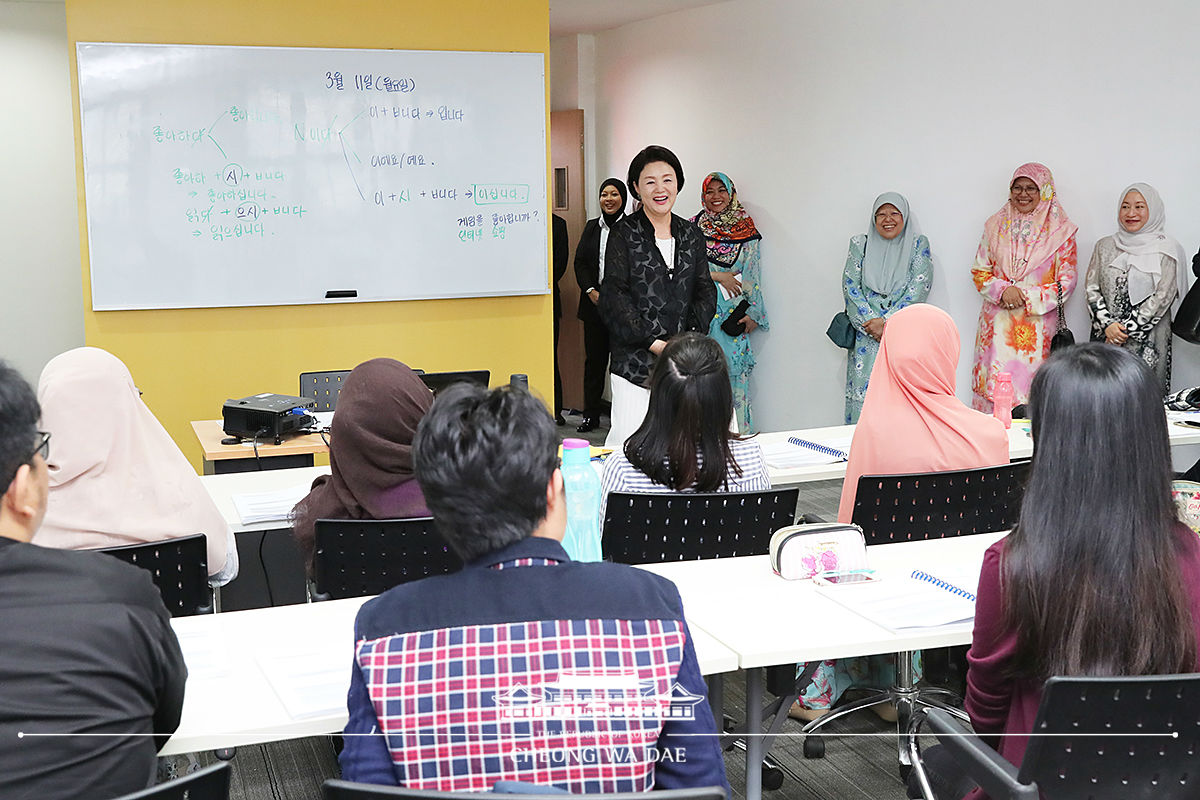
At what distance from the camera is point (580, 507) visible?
86.1 inches

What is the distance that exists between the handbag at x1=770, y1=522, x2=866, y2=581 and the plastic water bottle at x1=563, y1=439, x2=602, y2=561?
0.39m

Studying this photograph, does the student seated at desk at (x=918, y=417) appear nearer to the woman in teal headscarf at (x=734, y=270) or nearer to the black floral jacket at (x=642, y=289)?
the black floral jacket at (x=642, y=289)

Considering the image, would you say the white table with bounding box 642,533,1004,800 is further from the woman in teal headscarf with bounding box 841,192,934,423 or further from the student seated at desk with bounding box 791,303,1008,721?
the woman in teal headscarf with bounding box 841,192,934,423

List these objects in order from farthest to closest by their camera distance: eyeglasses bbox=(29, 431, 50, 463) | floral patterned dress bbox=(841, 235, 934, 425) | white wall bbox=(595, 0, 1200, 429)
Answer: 1. floral patterned dress bbox=(841, 235, 934, 425)
2. white wall bbox=(595, 0, 1200, 429)
3. eyeglasses bbox=(29, 431, 50, 463)

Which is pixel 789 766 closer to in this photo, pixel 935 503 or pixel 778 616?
pixel 935 503

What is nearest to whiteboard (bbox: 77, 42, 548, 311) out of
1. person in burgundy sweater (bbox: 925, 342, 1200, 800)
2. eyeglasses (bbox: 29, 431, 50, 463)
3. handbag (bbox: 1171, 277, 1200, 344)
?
handbag (bbox: 1171, 277, 1200, 344)

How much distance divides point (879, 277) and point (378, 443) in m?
4.66

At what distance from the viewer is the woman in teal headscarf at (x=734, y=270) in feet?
24.8

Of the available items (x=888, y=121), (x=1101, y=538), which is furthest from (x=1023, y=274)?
(x=1101, y=538)

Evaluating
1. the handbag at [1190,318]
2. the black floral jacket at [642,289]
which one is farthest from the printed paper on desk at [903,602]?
the handbag at [1190,318]

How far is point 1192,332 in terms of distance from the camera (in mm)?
5148

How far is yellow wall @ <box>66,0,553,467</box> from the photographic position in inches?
208

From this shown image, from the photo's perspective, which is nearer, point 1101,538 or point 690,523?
point 1101,538

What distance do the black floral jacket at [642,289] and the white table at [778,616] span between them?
2.65 metres
